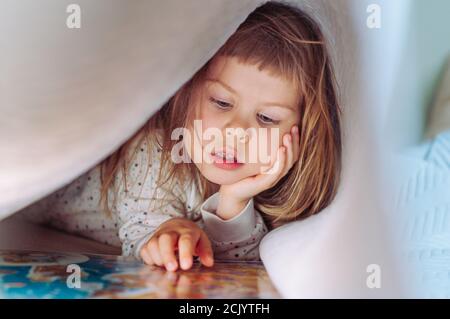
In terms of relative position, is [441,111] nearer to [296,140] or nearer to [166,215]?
[296,140]

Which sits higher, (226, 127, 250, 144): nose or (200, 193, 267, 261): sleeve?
(226, 127, 250, 144): nose

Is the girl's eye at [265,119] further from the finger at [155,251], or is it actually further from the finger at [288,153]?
the finger at [155,251]

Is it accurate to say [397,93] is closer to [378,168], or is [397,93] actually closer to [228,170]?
[378,168]

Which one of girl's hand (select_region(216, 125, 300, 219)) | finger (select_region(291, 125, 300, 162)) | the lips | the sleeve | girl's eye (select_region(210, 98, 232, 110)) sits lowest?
the sleeve

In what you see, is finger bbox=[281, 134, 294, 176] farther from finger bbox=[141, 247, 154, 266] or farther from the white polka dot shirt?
finger bbox=[141, 247, 154, 266]

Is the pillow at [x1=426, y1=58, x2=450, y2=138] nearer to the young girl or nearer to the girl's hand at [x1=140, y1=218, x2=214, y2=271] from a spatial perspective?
the young girl

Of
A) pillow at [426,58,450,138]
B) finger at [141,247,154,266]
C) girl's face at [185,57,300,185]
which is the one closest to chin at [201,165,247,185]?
girl's face at [185,57,300,185]

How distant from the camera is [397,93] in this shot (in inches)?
25.5

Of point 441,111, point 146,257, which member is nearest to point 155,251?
point 146,257

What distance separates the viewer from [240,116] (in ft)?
2.12

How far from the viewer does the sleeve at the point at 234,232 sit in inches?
26.8

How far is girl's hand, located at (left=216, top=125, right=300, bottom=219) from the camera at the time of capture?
25.9 inches

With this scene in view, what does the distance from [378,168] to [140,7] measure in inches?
11.3

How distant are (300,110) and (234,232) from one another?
5.9 inches
